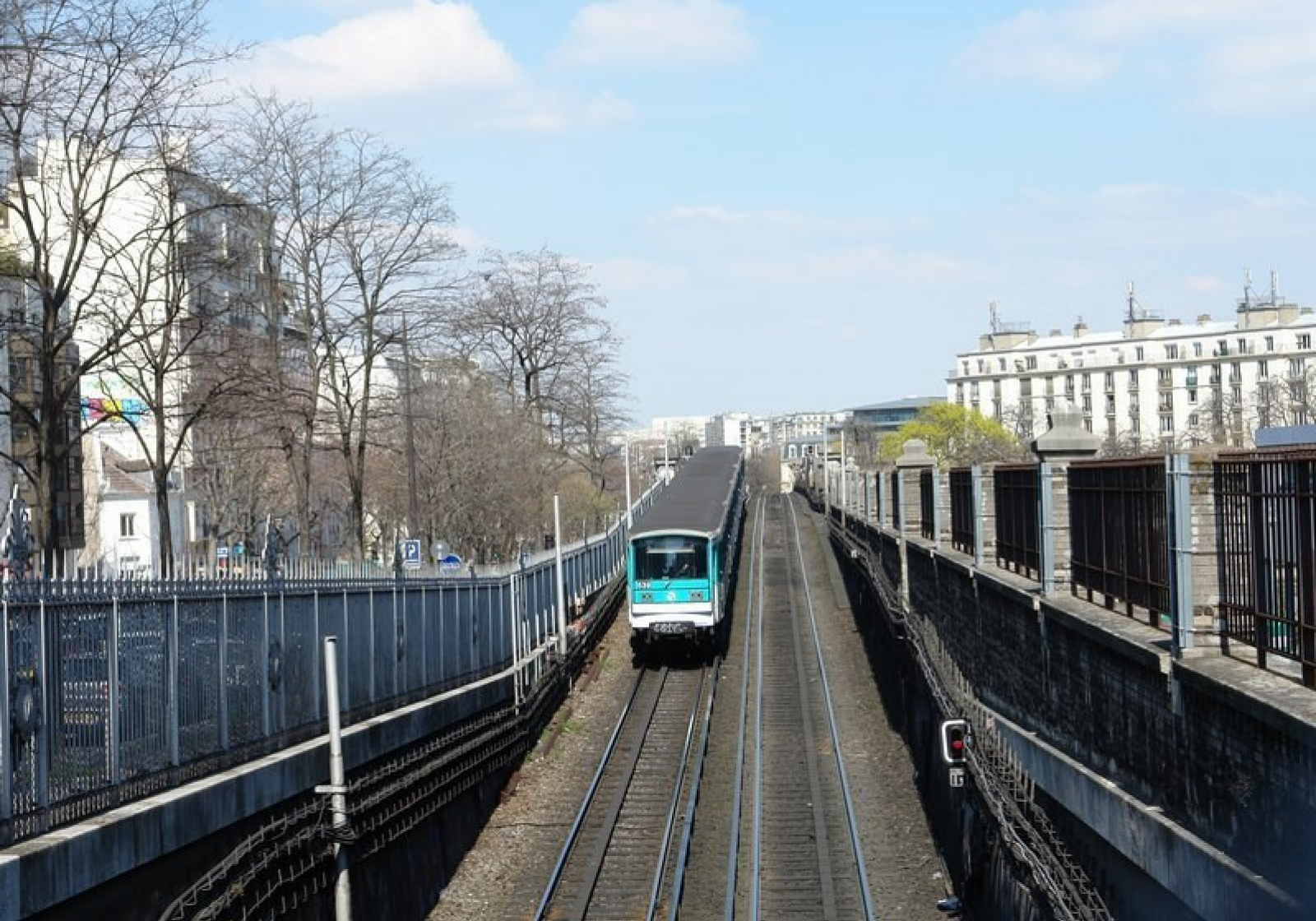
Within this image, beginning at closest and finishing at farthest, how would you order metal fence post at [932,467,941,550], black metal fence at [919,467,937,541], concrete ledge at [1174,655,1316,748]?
concrete ledge at [1174,655,1316,748] → metal fence post at [932,467,941,550] → black metal fence at [919,467,937,541]

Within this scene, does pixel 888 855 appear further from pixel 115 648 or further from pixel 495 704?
pixel 115 648

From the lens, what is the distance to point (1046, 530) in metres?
16.3

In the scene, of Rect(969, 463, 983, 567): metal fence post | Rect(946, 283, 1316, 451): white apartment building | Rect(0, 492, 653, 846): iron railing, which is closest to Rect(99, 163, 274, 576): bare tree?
Rect(0, 492, 653, 846): iron railing

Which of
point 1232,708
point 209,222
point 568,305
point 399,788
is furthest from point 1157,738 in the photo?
point 568,305

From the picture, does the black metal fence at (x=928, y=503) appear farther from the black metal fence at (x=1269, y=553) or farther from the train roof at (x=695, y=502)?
the black metal fence at (x=1269, y=553)

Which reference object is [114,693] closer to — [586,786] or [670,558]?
[586,786]

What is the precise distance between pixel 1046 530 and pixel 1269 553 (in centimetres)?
657

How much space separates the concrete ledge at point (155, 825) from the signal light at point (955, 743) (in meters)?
5.92

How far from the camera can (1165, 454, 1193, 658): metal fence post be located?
10.7 meters

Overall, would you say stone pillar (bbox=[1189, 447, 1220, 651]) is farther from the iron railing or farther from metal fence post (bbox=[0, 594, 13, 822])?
metal fence post (bbox=[0, 594, 13, 822])

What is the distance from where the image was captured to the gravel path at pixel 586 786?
1883 centimetres

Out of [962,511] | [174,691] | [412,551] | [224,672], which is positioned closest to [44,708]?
[174,691]

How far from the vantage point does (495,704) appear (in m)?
24.4

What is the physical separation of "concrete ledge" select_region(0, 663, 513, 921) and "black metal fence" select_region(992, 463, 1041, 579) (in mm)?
7293
